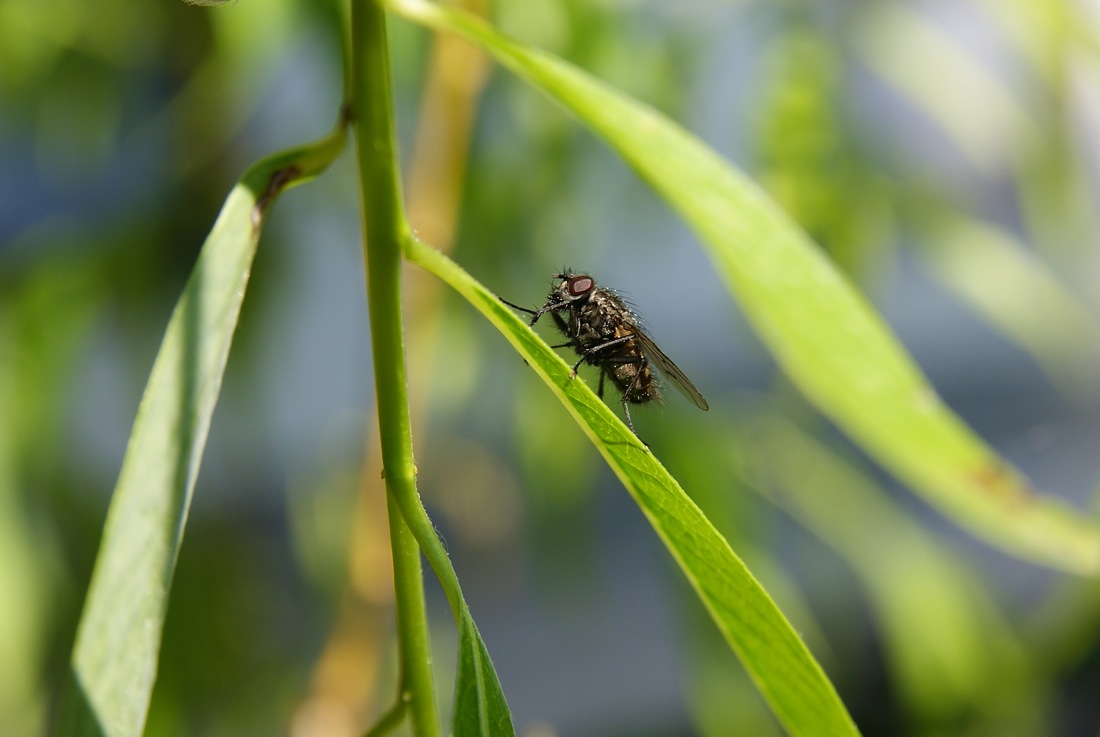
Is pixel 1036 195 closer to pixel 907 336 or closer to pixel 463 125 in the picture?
pixel 463 125

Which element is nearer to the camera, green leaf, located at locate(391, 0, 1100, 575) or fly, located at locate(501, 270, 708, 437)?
green leaf, located at locate(391, 0, 1100, 575)

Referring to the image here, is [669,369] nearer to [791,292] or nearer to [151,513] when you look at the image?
[791,292]

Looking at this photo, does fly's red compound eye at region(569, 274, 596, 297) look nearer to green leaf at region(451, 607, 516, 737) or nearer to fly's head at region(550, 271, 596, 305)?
fly's head at region(550, 271, 596, 305)

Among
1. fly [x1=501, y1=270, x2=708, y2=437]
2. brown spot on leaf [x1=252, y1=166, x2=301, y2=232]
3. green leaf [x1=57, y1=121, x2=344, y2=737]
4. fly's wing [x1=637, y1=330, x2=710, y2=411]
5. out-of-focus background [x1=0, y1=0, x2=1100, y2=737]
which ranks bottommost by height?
green leaf [x1=57, y1=121, x2=344, y2=737]

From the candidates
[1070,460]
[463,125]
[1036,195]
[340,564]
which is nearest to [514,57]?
[463,125]

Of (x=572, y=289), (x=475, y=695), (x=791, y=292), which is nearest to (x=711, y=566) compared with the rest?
(x=475, y=695)

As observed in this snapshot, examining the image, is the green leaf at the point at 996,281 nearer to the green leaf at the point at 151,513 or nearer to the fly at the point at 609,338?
the fly at the point at 609,338

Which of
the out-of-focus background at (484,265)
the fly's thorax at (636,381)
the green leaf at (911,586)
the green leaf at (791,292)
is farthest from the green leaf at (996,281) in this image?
the green leaf at (791,292)

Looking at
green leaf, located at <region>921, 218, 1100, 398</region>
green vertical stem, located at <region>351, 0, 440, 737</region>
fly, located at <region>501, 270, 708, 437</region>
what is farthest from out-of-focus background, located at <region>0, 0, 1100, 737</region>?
green vertical stem, located at <region>351, 0, 440, 737</region>
